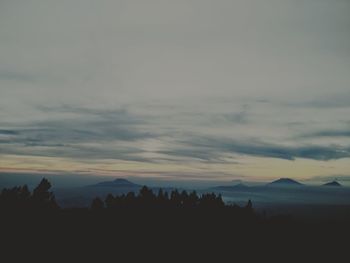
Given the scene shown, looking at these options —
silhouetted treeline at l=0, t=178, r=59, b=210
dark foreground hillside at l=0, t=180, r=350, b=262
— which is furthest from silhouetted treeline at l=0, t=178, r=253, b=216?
dark foreground hillside at l=0, t=180, r=350, b=262

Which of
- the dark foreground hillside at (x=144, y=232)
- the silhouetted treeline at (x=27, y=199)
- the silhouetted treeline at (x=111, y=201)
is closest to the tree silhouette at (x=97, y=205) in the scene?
the silhouetted treeline at (x=111, y=201)

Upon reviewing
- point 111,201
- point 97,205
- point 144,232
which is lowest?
point 144,232

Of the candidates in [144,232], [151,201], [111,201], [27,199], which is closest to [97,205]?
[111,201]

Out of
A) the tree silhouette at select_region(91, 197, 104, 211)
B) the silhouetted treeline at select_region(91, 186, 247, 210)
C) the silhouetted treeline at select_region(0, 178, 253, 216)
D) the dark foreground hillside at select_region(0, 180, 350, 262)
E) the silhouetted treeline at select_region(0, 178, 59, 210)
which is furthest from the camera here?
the silhouetted treeline at select_region(91, 186, 247, 210)

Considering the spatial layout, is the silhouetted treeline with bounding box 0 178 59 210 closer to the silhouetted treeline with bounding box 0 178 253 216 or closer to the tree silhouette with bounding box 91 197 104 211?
the silhouetted treeline with bounding box 0 178 253 216

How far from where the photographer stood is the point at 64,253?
39.7 meters

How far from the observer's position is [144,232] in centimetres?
5006

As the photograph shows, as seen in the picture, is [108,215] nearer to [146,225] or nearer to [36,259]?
[146,225]

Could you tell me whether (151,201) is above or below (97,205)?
above

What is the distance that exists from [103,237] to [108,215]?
27.9 ft

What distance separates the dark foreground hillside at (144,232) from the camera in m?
42.3

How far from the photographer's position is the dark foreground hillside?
42344 millimetres

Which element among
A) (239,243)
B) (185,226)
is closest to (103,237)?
(185,226)

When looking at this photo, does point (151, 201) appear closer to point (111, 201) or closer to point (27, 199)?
point (111, 201)
